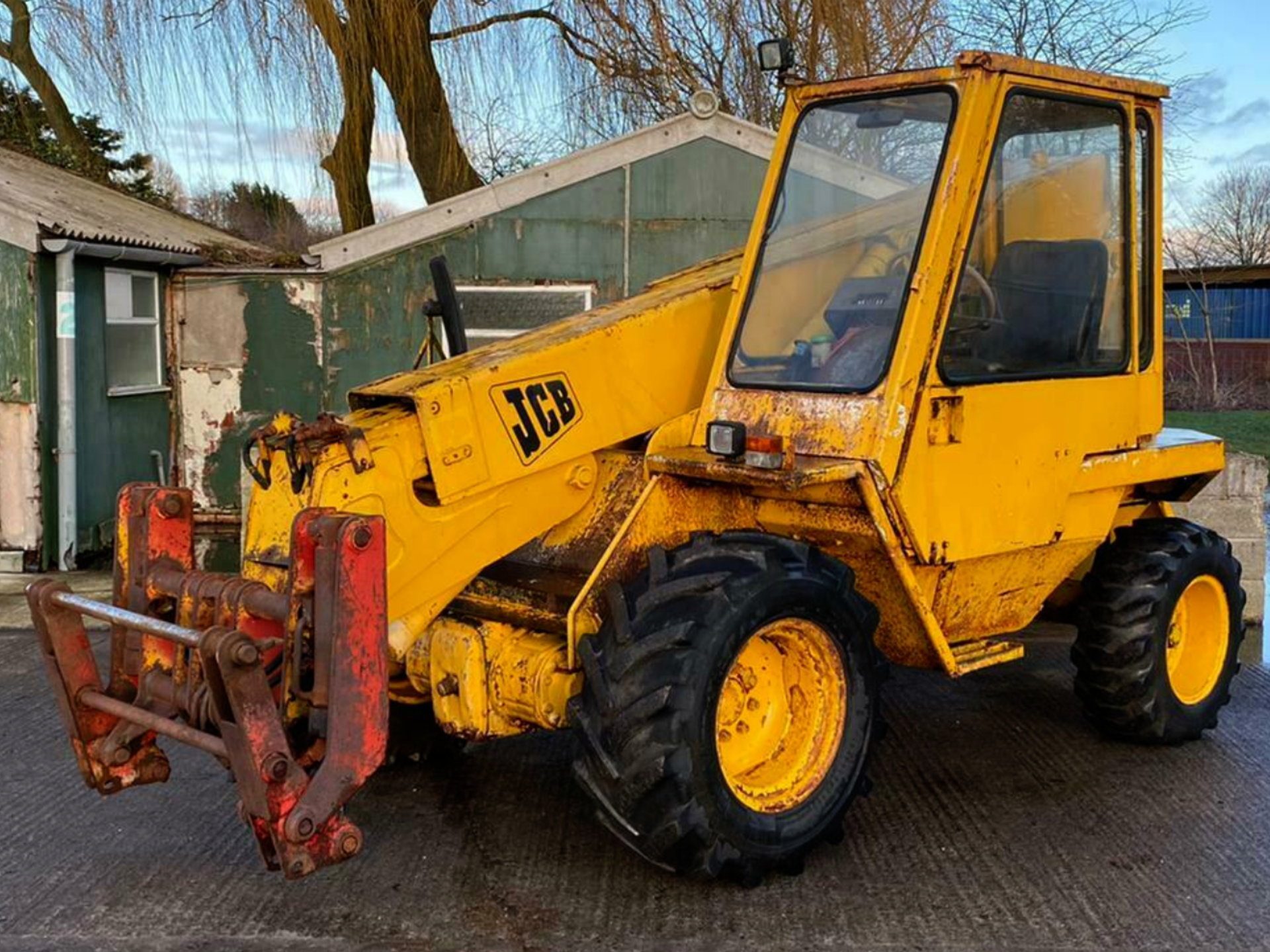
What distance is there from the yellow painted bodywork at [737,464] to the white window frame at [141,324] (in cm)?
641

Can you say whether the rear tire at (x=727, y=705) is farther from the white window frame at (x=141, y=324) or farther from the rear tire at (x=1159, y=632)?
the white window frame at (x=141, y=324)

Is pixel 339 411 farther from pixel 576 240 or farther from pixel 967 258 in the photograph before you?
pixel 967 258

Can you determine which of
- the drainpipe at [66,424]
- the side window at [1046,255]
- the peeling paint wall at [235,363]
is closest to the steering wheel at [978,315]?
the side window at [1046,255]

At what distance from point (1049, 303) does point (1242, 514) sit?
139 inches

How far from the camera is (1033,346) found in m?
4.75

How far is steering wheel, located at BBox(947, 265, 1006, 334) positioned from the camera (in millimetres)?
4449

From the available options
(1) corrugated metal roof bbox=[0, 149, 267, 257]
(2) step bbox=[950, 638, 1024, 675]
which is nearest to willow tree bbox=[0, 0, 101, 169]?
(1) corrugated metal roof bbox=[0, 149, 267, 257]

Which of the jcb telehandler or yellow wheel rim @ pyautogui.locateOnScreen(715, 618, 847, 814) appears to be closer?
the jcb telehandler

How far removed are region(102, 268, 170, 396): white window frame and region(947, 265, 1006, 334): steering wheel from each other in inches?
299

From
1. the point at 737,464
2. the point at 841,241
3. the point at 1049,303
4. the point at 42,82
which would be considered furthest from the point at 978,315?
the point at 42,82

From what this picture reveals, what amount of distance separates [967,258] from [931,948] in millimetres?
2208

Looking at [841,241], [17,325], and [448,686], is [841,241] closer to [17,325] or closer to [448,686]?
[448,686]

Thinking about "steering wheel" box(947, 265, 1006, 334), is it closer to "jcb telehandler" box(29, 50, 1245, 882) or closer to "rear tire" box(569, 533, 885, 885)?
"jcb telehandler" box(29, 50, 1245, 882)

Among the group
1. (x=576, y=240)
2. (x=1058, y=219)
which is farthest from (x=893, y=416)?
(x=576, y=240)
